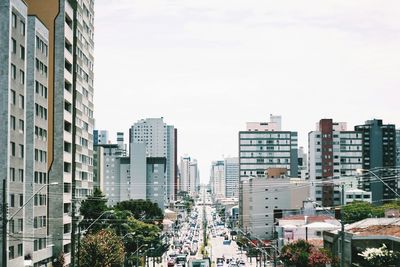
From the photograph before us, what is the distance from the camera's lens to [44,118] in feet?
242

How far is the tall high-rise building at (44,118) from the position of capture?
60.4m

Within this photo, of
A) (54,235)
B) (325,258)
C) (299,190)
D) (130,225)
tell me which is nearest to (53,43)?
(54,235)

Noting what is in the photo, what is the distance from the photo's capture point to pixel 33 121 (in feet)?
226

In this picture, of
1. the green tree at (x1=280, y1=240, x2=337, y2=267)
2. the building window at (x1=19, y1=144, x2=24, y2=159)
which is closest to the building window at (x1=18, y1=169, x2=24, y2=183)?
the building window at (x1=19, y1=144, x2=24, y2=159)

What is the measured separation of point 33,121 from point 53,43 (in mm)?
14605

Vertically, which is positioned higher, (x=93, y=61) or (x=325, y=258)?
(x=93, y=61)

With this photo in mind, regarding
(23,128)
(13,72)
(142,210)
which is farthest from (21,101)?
(142,210)

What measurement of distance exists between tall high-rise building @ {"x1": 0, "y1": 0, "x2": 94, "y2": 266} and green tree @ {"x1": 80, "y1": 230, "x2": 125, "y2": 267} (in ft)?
13.6

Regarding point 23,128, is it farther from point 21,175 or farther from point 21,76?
point 21,76

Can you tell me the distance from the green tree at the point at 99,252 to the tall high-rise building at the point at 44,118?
13.6 feet

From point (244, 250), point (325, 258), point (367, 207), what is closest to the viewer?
point (325, 258)

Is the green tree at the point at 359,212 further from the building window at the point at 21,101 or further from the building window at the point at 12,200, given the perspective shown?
the building window at the point at 12,200

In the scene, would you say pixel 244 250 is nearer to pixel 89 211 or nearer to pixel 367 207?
pixel 367 207

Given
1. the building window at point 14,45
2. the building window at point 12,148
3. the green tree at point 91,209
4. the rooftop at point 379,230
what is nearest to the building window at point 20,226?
the building window at point 12,148
